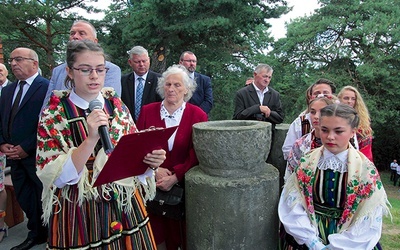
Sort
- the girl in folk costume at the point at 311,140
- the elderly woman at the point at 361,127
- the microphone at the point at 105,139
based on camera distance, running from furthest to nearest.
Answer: the elderly woman at the point at 361,127 < the girl in folk costume at the point at 311,140 < the microphone at the point at 105,139

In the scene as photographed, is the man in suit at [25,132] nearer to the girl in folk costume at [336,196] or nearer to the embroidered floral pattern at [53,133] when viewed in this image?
the embroidered floral pattern at [53,133]

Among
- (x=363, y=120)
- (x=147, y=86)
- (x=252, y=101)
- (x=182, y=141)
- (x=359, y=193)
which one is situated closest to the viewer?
(x=359, y=193)

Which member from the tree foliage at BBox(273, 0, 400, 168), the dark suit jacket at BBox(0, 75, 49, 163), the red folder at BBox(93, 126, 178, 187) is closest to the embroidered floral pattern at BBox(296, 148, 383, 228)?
the red folder at BBox(93, 126, 178, 187)

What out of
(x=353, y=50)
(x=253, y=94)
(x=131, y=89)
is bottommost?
(x=253, y=94)

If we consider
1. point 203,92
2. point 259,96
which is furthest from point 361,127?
point 203,92

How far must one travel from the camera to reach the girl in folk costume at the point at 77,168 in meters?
1.85

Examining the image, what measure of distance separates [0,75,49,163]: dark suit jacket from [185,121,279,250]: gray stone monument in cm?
163

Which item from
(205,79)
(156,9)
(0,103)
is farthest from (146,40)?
(0,103)

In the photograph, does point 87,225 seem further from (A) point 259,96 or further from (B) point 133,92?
(A) point 259,96

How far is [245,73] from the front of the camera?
47.1ft

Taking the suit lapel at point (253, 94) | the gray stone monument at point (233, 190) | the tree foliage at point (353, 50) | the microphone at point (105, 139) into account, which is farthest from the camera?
the tree foliage at point (353, 50)

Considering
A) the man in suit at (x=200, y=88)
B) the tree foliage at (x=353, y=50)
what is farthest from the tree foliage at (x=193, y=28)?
the man in suit at (x=200, y=88)

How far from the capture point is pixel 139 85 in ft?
14.3

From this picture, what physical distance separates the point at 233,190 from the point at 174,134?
755 mm
